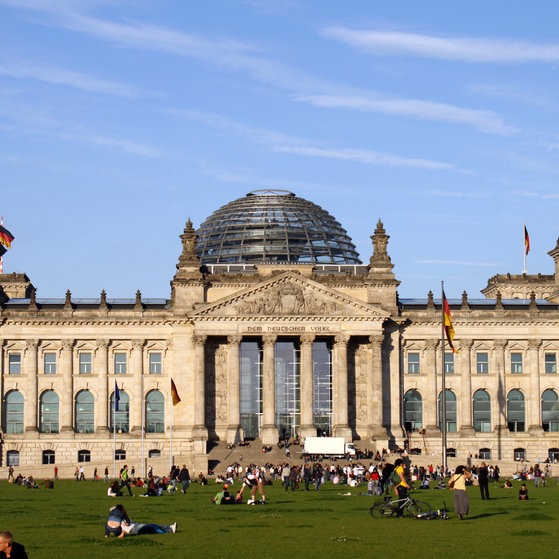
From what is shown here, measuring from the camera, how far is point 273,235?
478 ft

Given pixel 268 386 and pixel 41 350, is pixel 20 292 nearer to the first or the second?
pixel 41 350

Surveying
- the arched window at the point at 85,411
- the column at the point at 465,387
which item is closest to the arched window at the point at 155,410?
the arched window at the point at 85,411

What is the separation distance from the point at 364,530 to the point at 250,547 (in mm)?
6926

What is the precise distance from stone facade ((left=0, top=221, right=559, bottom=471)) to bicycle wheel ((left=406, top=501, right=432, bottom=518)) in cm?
7471

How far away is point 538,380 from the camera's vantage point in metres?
138

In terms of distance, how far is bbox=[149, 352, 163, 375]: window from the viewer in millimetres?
136000

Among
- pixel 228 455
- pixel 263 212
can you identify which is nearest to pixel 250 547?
pixel 228 455

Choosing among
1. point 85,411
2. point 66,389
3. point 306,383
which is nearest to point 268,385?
point 306,383

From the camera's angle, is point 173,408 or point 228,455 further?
point 173,408

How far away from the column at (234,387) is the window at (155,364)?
779cm

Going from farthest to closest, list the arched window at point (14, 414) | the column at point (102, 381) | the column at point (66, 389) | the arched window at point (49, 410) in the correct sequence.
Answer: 1. the arched window at point (49, 410)
2. the column at point (102, 381)
3. the arched window at point (14, 414)
4. the column at point (66, 389)

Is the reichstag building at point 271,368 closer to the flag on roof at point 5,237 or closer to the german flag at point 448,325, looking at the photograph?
the flag on roof at point 5,237

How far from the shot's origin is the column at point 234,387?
430 feet

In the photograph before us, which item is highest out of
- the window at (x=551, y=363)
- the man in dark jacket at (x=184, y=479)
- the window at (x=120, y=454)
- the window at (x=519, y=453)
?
the window at (x=551, y=363)
